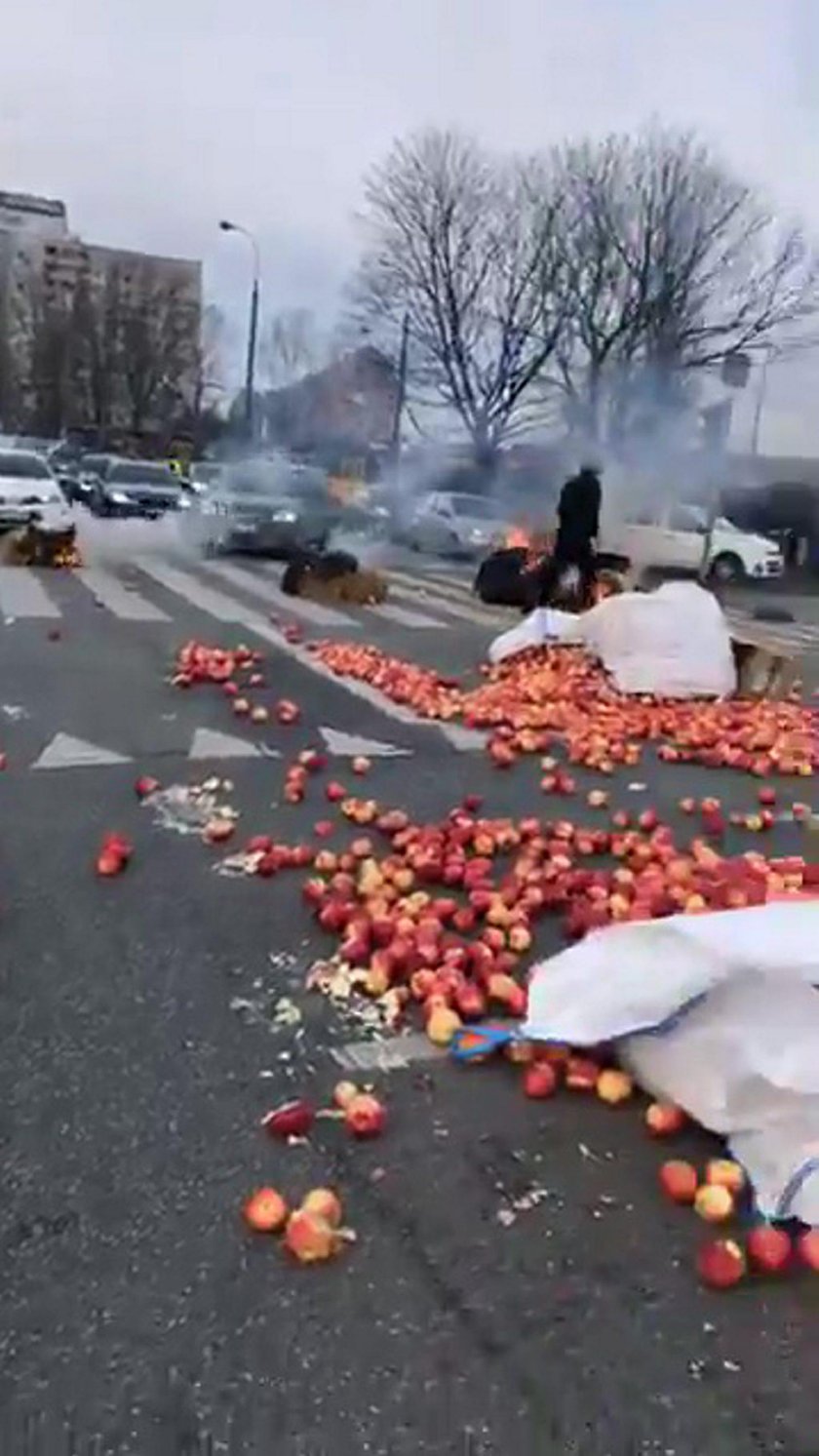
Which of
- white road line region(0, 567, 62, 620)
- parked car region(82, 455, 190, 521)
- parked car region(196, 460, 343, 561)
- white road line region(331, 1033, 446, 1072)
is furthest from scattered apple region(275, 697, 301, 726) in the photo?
parked car region(82, 455, 190, 521)

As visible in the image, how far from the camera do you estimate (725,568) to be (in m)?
24.9

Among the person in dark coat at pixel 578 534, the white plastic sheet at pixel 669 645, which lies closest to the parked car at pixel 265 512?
the person in dark coat at pixel 578 534

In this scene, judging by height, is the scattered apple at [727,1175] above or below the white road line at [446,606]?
above

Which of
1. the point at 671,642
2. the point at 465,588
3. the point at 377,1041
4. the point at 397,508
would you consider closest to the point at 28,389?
the point at 397,508

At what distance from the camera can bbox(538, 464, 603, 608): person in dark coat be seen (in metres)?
13.3

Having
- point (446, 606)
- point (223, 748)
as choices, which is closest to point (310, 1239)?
point (223, 748)

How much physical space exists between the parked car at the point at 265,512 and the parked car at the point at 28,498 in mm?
3044

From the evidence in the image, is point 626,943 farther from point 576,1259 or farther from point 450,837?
point 450,837

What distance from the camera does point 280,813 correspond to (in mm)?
5625

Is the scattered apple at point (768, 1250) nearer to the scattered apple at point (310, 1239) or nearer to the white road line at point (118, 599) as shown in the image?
the scattered apple at point (310, 1239)

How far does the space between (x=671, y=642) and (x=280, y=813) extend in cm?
413

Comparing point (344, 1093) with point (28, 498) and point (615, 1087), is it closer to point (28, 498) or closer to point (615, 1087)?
point (615, 1087)

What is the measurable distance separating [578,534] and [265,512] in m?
10.4

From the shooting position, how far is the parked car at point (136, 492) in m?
28.0
